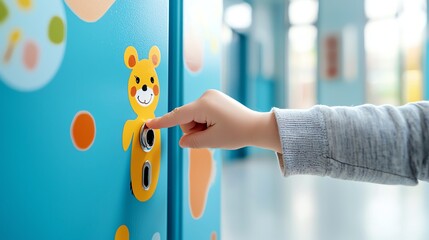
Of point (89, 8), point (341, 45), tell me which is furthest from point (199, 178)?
point (341, 45)

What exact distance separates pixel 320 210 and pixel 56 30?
186cm

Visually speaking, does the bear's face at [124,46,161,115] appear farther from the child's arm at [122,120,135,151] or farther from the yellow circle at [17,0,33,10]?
the yellow circle at [17,0,33,10]

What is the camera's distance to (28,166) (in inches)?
13.4

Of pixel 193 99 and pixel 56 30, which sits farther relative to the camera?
pixel 193 99

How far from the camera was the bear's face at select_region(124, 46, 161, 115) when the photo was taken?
0.48 meters

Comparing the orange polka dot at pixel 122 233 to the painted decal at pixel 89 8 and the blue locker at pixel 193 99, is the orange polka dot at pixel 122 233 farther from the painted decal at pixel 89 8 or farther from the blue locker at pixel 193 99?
the painted decal at pixel 89 8

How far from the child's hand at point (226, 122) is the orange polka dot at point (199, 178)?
0.47 ft

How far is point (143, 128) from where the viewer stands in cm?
51

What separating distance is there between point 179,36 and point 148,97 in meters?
0.13

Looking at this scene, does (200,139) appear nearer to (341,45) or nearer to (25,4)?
(25,4)

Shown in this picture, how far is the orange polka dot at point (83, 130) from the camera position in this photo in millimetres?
392

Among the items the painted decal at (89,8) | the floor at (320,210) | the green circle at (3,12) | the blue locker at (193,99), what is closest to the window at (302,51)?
the floor at (320,210)

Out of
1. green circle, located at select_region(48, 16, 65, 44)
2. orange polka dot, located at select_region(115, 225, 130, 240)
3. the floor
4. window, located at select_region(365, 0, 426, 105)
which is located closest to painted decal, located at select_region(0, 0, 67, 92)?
green circle, located at select_region(48, 16, 65, 44)

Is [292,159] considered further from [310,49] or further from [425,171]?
[310,49]
